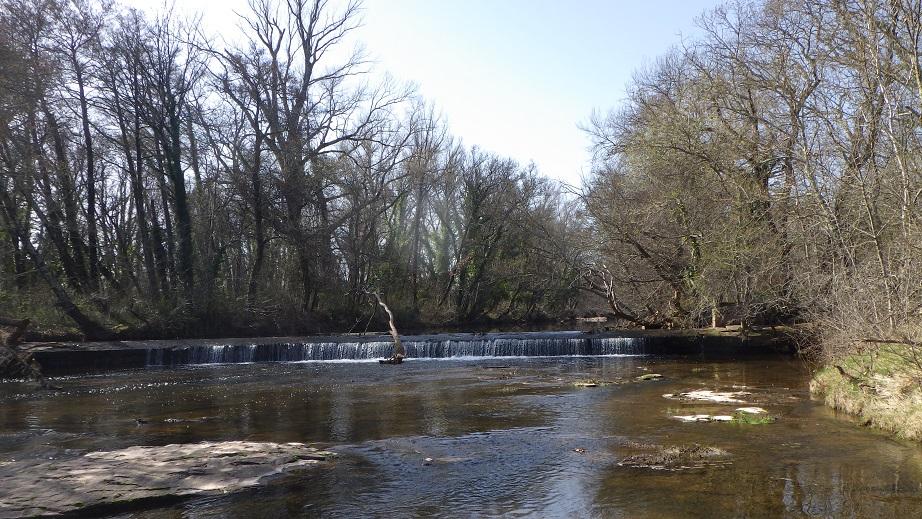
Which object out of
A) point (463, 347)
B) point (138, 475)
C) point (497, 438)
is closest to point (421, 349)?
point (463, 347)

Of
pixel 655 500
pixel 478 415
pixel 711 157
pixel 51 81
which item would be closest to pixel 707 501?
pixel 655 500

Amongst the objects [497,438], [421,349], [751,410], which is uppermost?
[421,349]

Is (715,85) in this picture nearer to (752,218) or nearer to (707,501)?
(752,218)

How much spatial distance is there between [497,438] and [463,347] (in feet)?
39.9

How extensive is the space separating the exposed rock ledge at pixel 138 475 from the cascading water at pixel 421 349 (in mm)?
12814

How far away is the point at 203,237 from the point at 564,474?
23822 millimetres

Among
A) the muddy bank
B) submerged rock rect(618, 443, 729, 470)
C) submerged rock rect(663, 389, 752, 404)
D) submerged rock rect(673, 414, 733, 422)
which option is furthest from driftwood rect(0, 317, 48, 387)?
submerged rock rect(663, 389, 752, 404)

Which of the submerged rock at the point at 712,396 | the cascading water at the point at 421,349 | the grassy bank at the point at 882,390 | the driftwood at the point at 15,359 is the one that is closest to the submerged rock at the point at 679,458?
the grassy bank at the point at 882,390

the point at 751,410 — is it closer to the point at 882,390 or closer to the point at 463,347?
the point at 882,390

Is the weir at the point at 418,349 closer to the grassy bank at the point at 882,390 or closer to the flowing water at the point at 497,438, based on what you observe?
the flowing water at the point at 497,438

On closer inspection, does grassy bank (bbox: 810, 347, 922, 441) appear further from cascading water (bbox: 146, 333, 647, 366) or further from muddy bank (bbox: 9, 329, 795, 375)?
cascading water (bbox: 146, 333, 647, 366)

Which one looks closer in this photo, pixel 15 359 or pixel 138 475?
pixel 138 475

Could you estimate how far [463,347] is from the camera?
21.5 m

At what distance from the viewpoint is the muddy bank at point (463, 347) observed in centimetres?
2011
